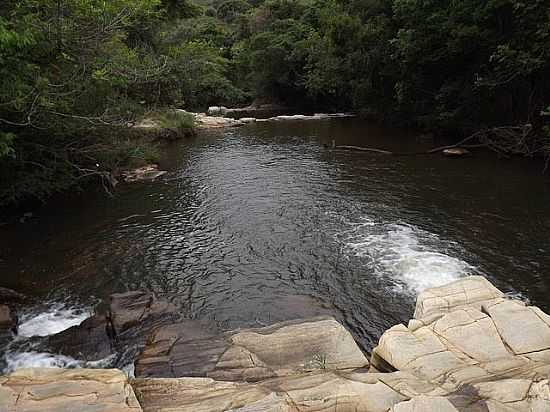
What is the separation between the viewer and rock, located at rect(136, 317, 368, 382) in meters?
7.04

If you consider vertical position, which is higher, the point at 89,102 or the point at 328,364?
the point at 89,102

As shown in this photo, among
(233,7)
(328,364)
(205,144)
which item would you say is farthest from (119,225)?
(233,7)

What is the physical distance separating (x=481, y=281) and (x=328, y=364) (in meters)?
3.61

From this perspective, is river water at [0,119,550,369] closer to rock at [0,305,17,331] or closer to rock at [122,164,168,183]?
rock at [0,305,17,331]

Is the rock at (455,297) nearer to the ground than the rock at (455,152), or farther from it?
nearer to the ground

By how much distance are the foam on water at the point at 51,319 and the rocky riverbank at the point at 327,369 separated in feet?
1.95

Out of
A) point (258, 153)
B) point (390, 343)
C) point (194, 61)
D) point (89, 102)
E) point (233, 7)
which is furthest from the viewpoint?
point (233, 7)

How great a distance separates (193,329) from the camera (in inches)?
336

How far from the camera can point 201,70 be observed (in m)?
28.8

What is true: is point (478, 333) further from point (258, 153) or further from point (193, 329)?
point (258, 153)

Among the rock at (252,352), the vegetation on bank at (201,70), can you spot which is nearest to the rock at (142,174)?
the vegetation on bank at (201,70)

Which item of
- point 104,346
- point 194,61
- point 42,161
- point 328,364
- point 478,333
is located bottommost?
point 104,346

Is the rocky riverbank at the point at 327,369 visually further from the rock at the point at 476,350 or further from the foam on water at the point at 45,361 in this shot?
the foam on water at the point at 45,361

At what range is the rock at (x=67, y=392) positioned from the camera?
215 inches
